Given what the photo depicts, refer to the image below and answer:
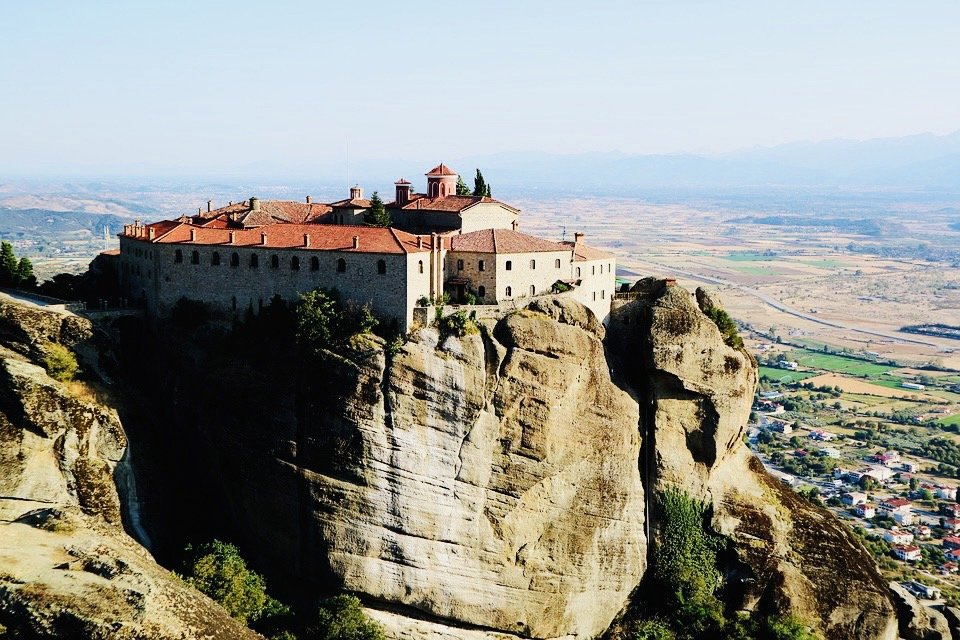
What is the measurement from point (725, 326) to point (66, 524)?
1360 inches

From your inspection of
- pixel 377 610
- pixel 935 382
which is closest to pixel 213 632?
pixel 377 610

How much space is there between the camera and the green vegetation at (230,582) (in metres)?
44.9

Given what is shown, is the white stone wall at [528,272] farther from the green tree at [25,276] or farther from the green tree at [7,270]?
the green tree at [7,270]

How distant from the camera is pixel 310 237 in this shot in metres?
51.3

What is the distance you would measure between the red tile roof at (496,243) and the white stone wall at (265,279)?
323 centimetres

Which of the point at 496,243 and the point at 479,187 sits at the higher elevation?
the point at 479,187

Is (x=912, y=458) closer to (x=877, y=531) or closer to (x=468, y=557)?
(x=877, y=531)

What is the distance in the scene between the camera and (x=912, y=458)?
4390 inches

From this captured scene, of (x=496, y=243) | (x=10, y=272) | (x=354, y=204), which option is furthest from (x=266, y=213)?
(x=10, y=272)

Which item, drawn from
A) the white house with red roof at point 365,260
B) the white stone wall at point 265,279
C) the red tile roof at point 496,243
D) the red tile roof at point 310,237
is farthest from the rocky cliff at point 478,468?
the red tile roof at point 310,237

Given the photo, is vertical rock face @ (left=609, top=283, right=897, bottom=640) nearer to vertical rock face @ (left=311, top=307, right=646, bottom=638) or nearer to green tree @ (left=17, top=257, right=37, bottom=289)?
vertical rock face @ (left=311, top=307, right=646, bottom=638)

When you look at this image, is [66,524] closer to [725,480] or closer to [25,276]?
[25,276]

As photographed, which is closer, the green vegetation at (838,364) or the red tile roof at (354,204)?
the red tile roof at (354,204)

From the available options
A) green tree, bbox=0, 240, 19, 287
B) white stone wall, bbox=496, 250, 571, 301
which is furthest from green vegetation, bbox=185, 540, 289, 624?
green tree, bbox=0, 240, 19, 287
